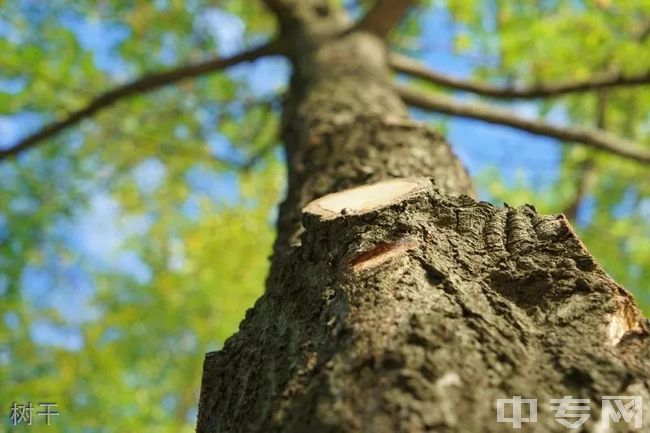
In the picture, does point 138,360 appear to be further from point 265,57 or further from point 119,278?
point 265,57

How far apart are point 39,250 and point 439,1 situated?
155 inches

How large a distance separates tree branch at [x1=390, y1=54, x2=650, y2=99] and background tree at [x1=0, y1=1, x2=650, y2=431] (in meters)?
0.01

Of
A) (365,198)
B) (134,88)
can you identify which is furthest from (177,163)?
(365,198)

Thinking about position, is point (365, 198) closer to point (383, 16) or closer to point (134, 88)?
point (383, 16)

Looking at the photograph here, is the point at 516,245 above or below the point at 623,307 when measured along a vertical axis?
above

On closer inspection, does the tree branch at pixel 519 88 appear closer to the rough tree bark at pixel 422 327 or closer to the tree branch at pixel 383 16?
the tree branch at pixel 383 16

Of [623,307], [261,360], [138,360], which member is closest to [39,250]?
[138,360]

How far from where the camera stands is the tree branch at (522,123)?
12.3ft

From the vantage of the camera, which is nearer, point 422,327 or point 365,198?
→ point 422,327

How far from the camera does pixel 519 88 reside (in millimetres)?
4117

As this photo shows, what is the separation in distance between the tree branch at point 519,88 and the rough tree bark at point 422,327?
2.88m

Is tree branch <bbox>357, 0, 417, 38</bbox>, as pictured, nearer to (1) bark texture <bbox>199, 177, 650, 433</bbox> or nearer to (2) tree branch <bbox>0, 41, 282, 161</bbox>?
(2) tree branch <bbox>0, 41, 282, 161</bbox>

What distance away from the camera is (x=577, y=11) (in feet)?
14.7

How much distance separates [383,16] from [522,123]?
110 cm
